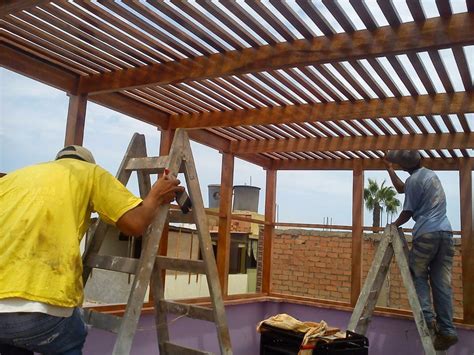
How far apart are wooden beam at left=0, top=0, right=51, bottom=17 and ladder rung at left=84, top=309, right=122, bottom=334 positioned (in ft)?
5.46

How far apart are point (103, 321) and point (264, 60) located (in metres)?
2.01

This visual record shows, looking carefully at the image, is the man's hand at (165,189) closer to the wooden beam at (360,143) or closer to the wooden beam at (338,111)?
the wooden beam at (338,111)

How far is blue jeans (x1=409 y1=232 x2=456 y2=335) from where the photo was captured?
3869 millimetres

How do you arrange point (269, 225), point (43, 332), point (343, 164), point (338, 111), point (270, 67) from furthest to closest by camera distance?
1. point (269, 225)
2. point (343, 164)
3. point (338, 111)
4. point (270, 67)
5. point (43, 332)

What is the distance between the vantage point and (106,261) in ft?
8.52

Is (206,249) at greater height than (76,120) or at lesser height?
lesser

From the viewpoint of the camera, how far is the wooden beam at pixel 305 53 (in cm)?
271

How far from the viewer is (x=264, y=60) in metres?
3.26

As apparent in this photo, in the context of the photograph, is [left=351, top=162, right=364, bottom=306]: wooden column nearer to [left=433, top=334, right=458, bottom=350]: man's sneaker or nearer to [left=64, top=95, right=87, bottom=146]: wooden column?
[left=433, top=334, right=458, bottom=350]: man's sneaker

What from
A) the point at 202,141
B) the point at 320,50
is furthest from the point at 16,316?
the point at 202,141

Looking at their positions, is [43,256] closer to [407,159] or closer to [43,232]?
[43,232]

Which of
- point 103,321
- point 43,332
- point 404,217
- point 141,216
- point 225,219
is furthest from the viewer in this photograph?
point 225,219

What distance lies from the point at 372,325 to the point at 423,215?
2327mm

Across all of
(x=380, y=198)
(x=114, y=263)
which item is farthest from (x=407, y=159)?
(x=380, y=198)
